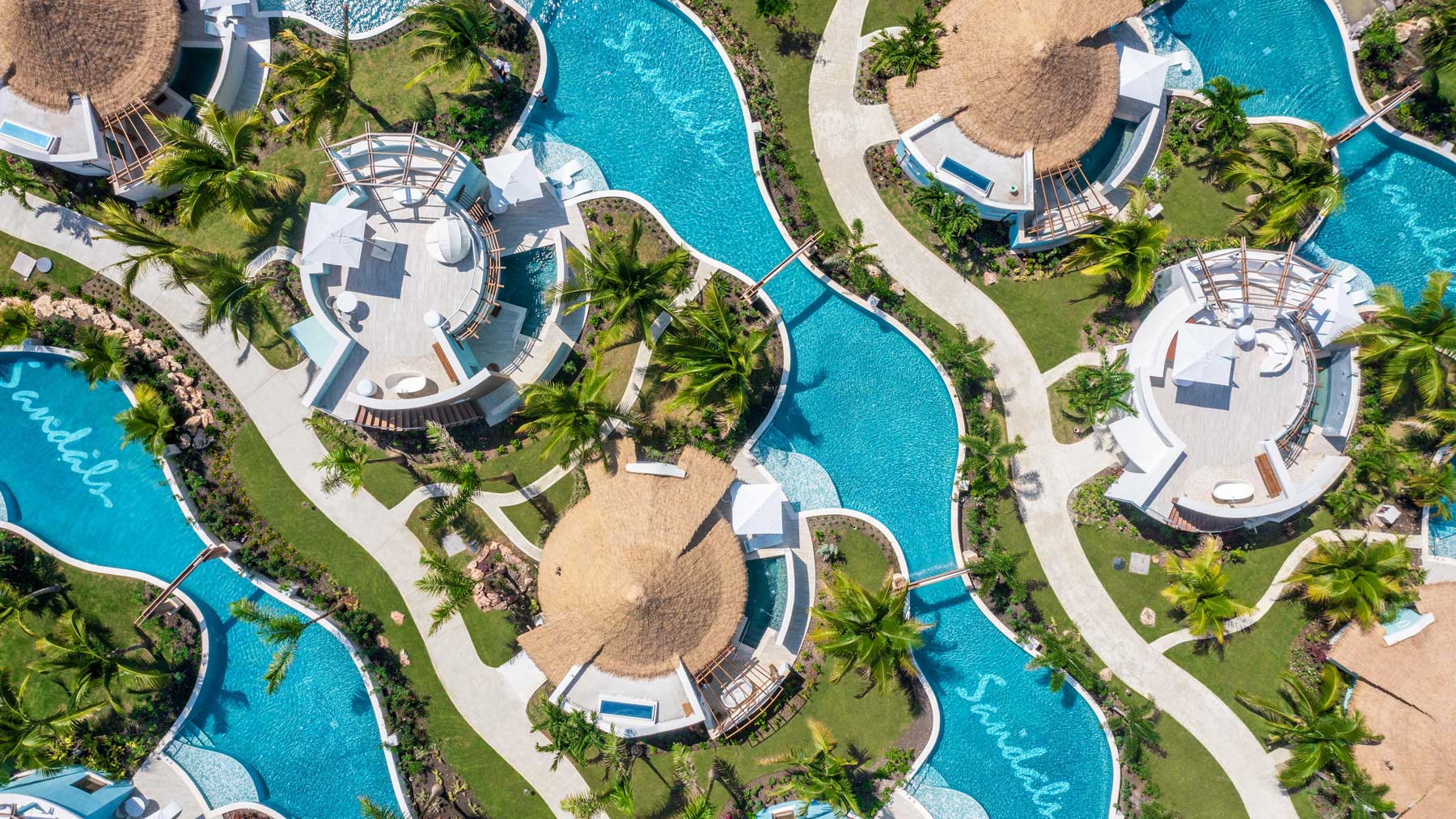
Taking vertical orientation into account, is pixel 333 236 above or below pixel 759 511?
above

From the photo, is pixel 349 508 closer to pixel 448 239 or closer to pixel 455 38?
pixel 448 239

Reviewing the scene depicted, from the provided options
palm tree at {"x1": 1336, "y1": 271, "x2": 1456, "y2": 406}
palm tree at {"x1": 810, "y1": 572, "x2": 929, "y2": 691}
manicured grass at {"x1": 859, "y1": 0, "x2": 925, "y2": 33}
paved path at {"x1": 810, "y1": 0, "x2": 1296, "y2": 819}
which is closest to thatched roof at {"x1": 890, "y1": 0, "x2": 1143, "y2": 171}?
manicured grass at {"x1": 859, "y1": 0, "x2": 925, "y2": 33}

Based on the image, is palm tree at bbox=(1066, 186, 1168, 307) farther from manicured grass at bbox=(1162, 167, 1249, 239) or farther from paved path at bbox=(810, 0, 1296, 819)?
paved path at bbox=(810, 0, 1296, 819)

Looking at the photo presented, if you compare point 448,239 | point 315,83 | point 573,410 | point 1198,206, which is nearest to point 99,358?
point 315,83

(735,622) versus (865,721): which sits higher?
(735,622)

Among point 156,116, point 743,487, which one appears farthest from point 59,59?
point 743,487

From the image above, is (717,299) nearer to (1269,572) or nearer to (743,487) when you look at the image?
(743,487)
